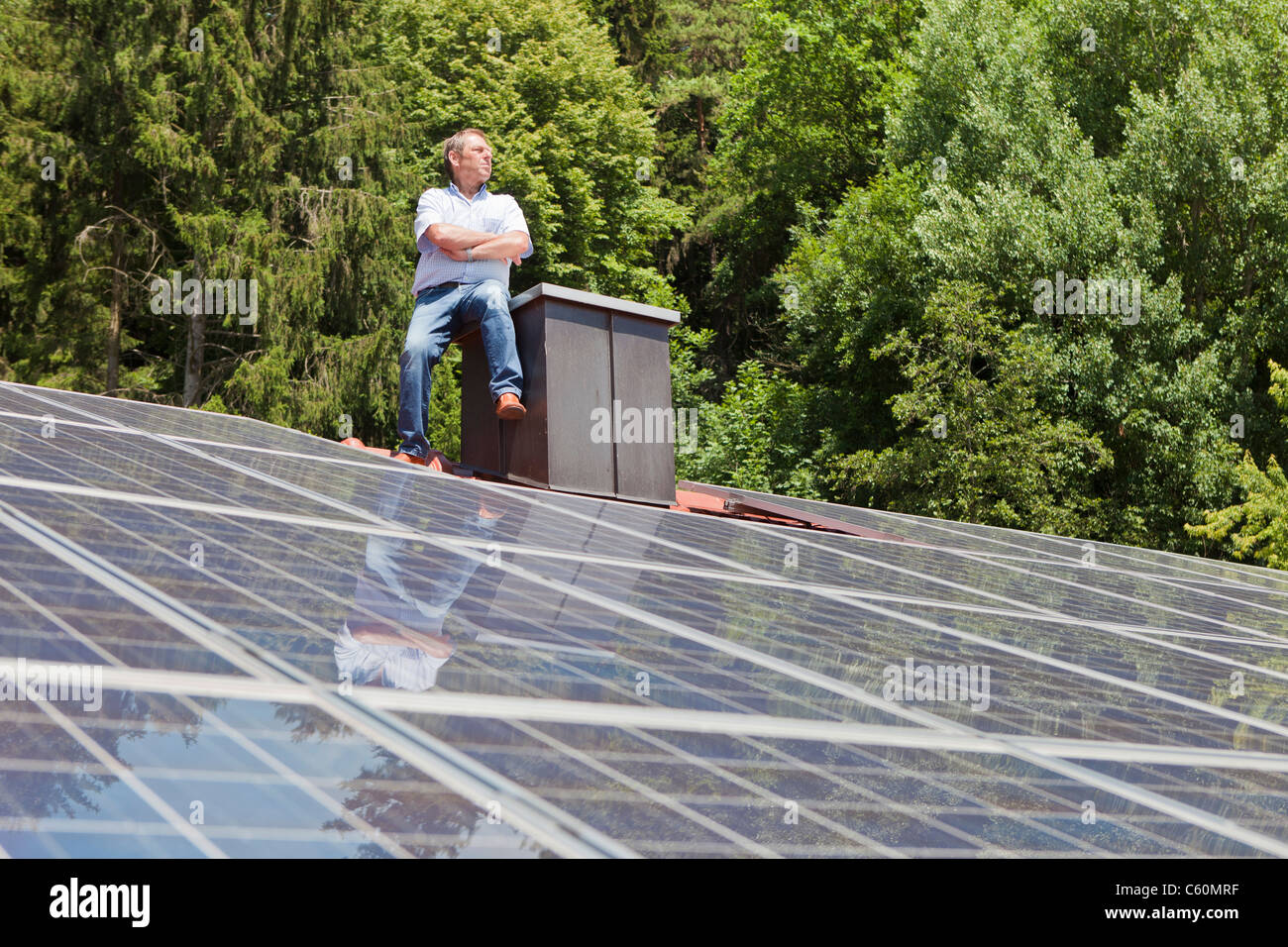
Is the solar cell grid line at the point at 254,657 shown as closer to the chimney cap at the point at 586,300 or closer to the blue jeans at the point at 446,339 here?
the blue jeans at the point at 446,339

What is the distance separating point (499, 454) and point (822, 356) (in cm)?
2961

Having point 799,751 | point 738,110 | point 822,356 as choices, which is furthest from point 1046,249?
point 799,751

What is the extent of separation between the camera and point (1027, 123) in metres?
29.9

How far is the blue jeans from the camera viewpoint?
25.3ft

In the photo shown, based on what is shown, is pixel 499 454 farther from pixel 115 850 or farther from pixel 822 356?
pixel 822 356

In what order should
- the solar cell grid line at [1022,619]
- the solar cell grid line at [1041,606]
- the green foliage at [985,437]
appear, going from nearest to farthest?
the solar cell grid line at [1022,619]
the solar cell grid line at [1041,606]
the green foliage at [985,437]

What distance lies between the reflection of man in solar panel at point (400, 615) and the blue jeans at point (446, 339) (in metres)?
3.68

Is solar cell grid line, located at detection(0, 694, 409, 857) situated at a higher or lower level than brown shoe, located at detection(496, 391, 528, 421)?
lower

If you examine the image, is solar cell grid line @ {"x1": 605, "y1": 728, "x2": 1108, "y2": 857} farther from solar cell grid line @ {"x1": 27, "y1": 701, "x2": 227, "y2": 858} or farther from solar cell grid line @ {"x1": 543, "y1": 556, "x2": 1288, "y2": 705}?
solar cell grid line @ {"x1": 543, "y1": 556, "x2": 1288, "y2": 705}

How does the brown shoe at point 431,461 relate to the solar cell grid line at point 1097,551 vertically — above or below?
above
